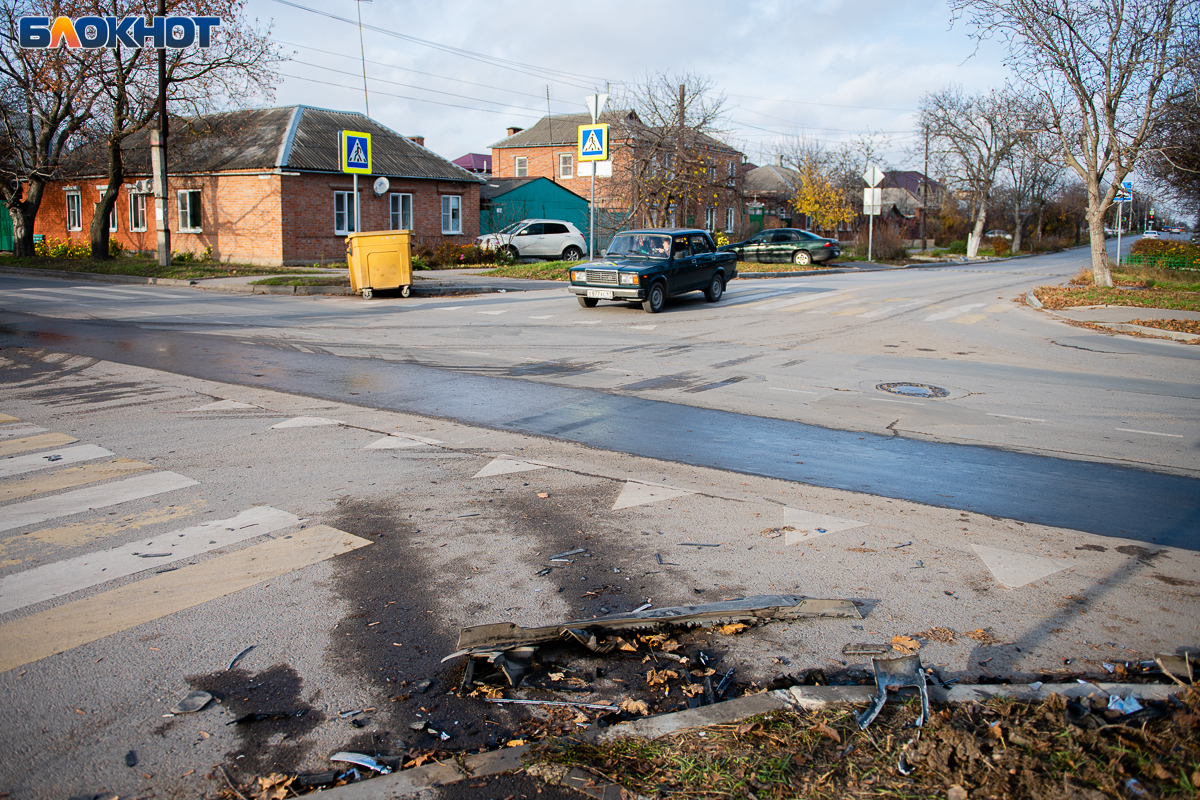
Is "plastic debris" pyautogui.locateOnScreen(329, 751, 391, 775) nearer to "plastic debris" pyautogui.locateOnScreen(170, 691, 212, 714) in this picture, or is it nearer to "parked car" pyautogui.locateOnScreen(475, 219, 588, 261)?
"plastic debris" pyautogui.locateOnScreen(170, 691, 212, 714)

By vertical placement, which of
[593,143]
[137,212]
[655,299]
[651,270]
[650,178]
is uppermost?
[650,178]

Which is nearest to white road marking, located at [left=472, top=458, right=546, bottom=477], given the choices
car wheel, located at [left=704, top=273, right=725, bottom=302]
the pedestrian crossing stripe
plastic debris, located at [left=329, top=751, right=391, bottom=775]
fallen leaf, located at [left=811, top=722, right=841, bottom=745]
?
the pedestrian crossing stripe

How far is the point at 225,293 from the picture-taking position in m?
20.5

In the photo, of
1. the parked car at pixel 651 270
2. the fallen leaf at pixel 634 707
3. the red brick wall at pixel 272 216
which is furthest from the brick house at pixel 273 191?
the fallen leaf at pixel 634 707

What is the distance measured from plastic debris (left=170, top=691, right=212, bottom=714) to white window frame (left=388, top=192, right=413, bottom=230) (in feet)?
102

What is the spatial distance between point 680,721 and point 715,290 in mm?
17195

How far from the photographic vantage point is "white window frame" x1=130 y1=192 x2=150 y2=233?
3353 centimetres

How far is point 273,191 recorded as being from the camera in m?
28.9

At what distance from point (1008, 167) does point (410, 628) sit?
2464 inches

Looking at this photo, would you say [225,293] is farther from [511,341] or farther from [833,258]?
[833,258]

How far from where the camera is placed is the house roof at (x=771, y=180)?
6756cm

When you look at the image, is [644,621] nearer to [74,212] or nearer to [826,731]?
[826,731]

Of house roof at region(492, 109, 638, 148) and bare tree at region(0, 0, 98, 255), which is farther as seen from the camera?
house roof at region(492, 109, 638, 148)

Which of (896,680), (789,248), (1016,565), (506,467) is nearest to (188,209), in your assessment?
(789,248)
